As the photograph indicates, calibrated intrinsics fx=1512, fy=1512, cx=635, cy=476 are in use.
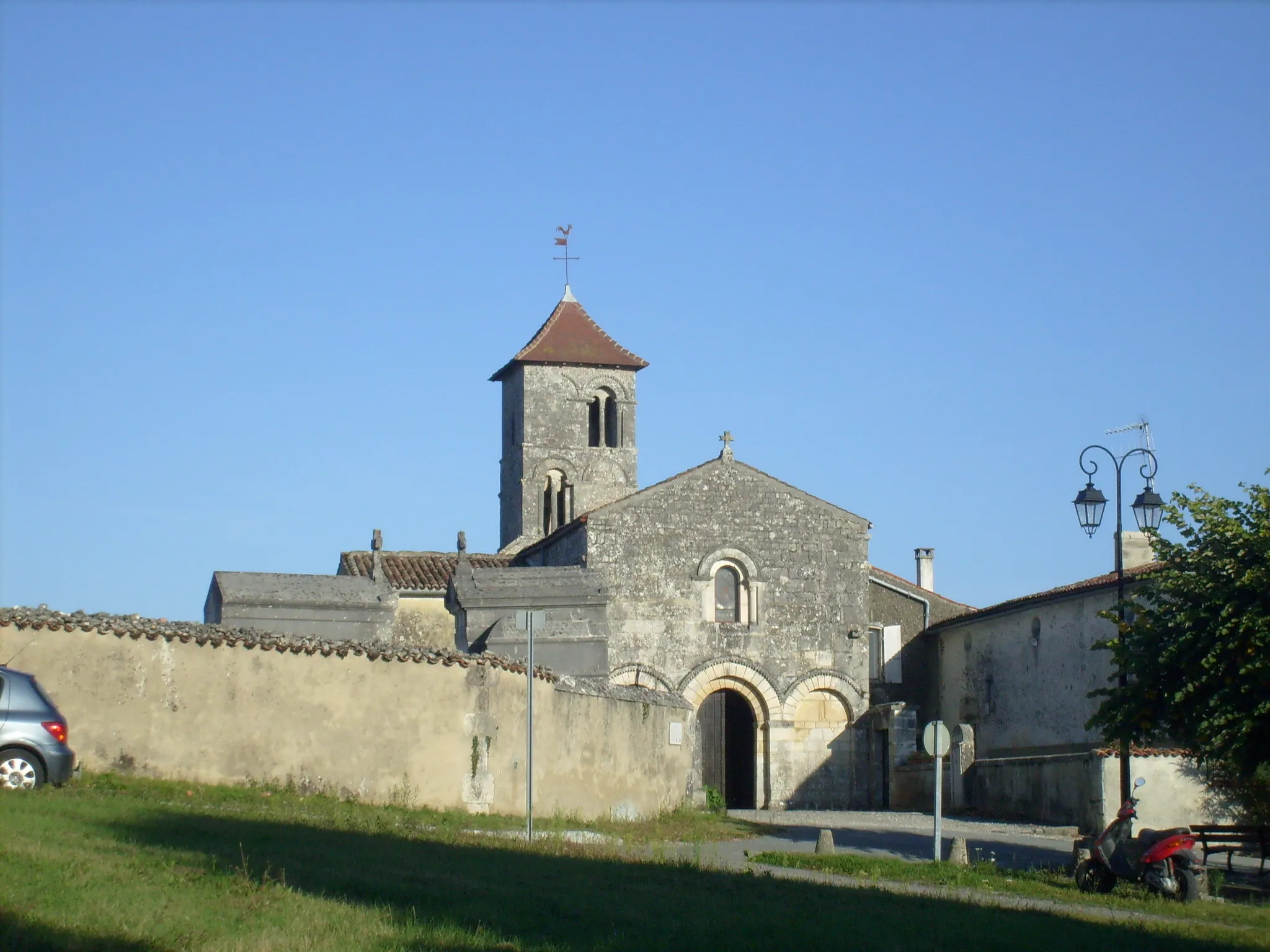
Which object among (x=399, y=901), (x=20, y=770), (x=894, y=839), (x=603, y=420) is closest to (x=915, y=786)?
(x=894, y=839)

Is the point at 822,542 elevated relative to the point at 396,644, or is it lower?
elevated

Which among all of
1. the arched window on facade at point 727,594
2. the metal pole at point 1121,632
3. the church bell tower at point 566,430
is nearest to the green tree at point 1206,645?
the metal pole at point 1121,632

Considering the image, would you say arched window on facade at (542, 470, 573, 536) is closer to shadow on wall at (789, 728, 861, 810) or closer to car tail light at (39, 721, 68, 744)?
shadow on wall at (789, 728, 861, 810)

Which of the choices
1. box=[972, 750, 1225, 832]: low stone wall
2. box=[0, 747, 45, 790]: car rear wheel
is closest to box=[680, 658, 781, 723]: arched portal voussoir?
box=[972, 750, 1225, 832]: low stone wall

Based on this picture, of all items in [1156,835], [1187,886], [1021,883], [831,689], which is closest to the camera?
[1187,886]

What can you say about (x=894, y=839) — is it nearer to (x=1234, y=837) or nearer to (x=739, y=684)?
(x=1234, y=837)

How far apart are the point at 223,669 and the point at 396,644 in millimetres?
2272

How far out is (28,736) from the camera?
1545 cm

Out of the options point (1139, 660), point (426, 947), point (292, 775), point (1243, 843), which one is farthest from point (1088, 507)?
point (426, 947)

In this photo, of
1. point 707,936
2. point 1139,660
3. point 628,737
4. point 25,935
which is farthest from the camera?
point 628,737

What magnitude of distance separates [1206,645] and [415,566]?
24492 mm

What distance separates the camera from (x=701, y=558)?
3462 cm

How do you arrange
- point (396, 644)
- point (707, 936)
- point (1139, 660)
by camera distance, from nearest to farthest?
1. point (707, 936)
2. point (1139, 660)
3. point (396, 644)

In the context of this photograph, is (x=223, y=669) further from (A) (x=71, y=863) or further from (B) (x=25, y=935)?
(B) (x=25, y=935)
